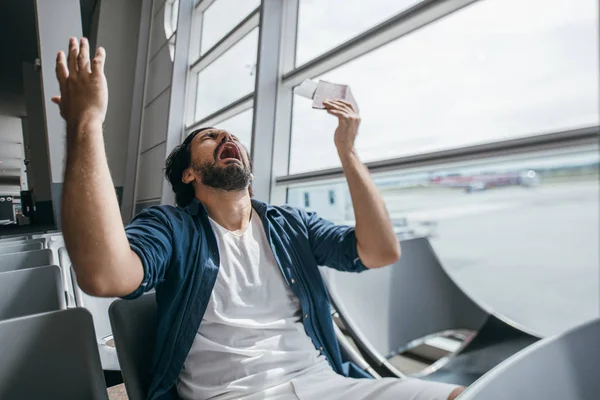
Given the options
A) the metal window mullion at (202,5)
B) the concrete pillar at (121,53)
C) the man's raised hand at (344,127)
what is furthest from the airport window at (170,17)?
the man's raised hand at (344,127)

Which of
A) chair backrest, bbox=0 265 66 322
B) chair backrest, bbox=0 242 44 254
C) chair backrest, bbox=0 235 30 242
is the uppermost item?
chair backrest, bbox=0 235 30 242

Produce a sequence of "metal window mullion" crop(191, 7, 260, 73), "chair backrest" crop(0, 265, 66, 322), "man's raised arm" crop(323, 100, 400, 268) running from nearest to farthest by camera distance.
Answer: "man's raised arm" crop(323, 100, 400, 268), "chair backrest" crop(0, 265, 66, 322), "metal window mullion" crop(191, 7, 260, 73)

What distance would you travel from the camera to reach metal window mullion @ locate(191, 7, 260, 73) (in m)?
3.06

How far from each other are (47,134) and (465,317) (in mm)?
3088

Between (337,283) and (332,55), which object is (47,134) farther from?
(337,283)

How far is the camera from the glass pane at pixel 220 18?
11.0 ft

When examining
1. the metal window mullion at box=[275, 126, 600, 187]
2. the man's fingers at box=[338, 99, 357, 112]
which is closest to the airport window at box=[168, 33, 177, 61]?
the metal window mullion at box=[275, 126, 600, 187]

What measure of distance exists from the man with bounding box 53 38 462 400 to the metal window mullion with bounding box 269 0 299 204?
166 cm

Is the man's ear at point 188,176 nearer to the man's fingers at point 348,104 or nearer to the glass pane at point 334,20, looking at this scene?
the man's fingers at point 348,104

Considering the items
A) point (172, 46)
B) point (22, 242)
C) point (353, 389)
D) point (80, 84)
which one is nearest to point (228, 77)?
point (172, 46)

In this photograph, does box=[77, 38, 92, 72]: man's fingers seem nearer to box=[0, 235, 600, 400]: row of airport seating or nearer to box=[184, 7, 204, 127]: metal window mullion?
box=[0, 235, 600, 400]: row of airport seating

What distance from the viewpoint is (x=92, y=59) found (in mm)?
772

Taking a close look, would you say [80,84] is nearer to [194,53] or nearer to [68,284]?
[68,284]

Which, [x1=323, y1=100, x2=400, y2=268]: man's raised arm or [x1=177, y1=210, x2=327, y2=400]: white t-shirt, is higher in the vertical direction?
[x1=323, y1=100, x2=400, y2=268]: man's raised arm
